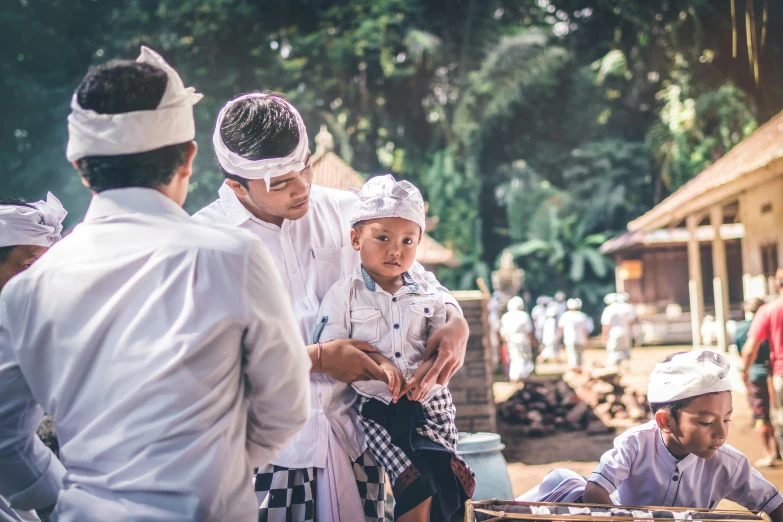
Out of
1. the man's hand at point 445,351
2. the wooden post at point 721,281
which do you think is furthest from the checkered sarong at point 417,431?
the wooden post at point 721,281

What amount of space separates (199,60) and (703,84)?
17783 mm

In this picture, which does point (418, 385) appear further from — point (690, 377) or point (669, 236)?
point (669, 236)

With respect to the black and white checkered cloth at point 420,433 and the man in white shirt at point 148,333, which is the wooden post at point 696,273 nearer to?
the black and white checkered cloth at point 420,433

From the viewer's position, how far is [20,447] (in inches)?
70.9

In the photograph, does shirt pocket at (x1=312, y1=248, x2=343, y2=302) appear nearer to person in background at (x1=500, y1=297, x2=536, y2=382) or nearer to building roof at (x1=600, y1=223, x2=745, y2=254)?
person in background at (x1=500, y1=297, x2=536, y2=382)

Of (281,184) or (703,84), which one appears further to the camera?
(703,84)

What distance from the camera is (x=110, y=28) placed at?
28328 mm

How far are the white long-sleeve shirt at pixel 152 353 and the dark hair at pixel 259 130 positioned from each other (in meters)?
0.73

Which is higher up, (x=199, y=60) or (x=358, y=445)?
(x=199, y=60)

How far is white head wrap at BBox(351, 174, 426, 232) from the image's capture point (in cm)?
240

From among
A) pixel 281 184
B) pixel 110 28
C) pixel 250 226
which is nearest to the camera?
pixel 281 184

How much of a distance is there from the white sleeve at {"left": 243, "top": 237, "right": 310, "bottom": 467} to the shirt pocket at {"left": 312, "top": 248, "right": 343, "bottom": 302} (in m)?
0.92

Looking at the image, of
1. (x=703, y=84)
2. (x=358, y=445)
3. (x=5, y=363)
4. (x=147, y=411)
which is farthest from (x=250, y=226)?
(x=703, y=84)

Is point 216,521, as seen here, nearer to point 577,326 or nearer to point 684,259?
point 577,326
